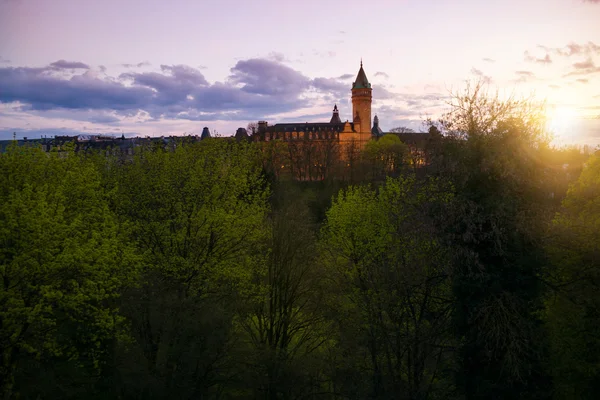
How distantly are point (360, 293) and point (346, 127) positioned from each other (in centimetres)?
12140

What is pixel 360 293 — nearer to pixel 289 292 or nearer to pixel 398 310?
pixel 398 310

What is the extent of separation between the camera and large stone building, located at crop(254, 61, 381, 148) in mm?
137250

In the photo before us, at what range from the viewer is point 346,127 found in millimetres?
139750

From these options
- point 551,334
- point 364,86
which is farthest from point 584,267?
point 364,86

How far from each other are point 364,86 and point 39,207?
140231mm

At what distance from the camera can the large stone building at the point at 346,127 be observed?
13725 cm

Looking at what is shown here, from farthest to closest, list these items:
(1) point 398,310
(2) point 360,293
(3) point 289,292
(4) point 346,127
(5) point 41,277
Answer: (4) point 346,127 → (3) point 289,292 → (2) point 360,293 → (1) point 398,310 → (5) point 41,277

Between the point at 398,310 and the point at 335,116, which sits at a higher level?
the point at 335,116

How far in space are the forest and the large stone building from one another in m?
116

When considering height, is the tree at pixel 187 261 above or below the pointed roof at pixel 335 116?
below

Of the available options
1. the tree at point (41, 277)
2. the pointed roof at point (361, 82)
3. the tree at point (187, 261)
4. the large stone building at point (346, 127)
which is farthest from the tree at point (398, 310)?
the pointed roof at point (361, 82)

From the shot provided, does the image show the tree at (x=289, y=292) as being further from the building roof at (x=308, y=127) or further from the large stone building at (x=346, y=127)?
the building roof at (x=308, y=127)

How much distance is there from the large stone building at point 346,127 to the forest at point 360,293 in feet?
380

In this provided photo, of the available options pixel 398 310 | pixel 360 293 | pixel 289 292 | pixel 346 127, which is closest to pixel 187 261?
pixel 289 292
